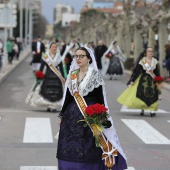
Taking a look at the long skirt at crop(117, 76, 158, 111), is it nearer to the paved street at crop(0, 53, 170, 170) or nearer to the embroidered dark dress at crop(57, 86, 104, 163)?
the paved street at crop(0, 53, 170, 170)

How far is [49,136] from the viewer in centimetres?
1192

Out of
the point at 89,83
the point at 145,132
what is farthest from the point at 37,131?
the point at 89,83

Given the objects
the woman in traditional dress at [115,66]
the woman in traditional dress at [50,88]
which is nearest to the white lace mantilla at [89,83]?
the woman in traditional dress at [50,88]

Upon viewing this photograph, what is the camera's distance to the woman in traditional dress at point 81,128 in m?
7.16

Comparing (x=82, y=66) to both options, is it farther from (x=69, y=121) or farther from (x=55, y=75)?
(x=55, y=75)

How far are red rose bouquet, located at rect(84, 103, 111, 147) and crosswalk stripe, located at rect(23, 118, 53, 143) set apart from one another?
423cm

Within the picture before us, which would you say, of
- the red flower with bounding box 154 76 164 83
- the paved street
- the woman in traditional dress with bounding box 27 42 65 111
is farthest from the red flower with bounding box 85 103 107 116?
the woman in traditional dress with bounding box 27 42 65 111

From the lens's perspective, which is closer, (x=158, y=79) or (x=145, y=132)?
(x=145, y=132)

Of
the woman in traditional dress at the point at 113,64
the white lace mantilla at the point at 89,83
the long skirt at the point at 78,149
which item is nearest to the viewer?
the long skirt at the point at 78,149

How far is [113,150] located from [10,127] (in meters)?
6.02

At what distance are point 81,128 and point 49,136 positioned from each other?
4728 mm

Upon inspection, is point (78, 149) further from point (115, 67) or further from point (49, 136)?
point (115, 67)

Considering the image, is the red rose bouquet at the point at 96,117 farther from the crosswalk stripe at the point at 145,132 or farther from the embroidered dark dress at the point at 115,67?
the embroidered dark dress at the point at 115,67

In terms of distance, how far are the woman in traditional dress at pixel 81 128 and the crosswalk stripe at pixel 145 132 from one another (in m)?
4.08
